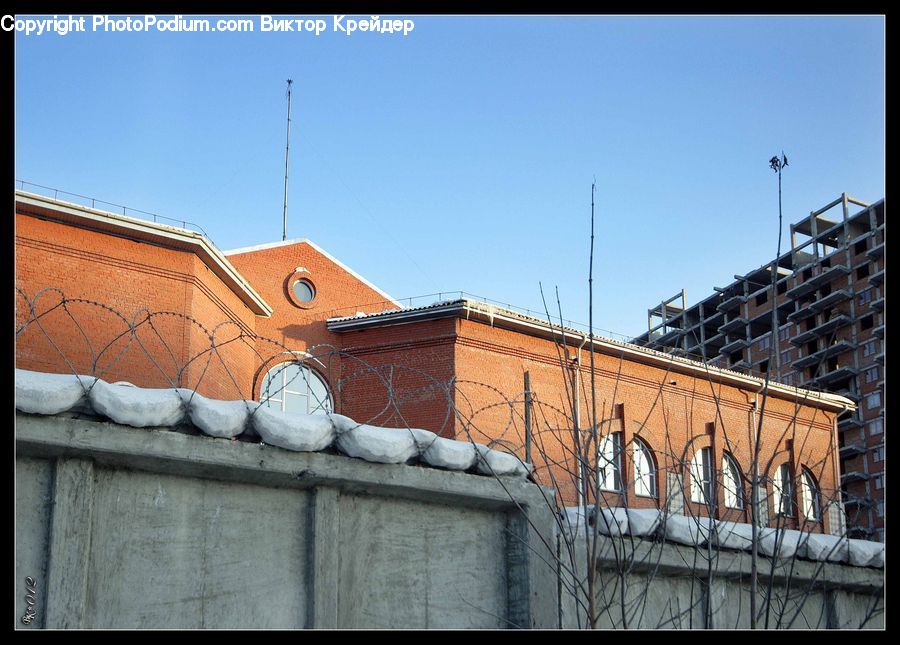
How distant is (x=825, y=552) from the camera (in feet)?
29.5

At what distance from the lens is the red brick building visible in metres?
17.5

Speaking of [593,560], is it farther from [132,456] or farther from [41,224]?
[41,224]

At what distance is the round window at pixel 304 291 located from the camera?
2289cm

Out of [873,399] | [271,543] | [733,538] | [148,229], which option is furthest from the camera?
[873,399]

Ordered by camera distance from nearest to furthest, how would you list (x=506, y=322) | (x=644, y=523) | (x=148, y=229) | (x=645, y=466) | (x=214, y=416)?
1. (x=214, y=416)
2. (x=644, y=523)
3. (x=148, y=229)
4. (x=506, y=322)
5. (x=645, y=466)

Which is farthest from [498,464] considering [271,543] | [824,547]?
[824,547]

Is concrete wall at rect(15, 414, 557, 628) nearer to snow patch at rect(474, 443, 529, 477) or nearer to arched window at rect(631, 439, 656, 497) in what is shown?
snow patch at rect(474, 443, 529, 477)

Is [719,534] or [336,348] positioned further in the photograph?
[336,348]

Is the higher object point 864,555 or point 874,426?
point 874,426

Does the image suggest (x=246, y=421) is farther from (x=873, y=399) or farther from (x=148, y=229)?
(x=873, y=399)

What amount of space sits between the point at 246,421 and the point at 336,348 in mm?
7645

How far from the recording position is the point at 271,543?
22.6ft

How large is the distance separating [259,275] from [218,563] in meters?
16.2
